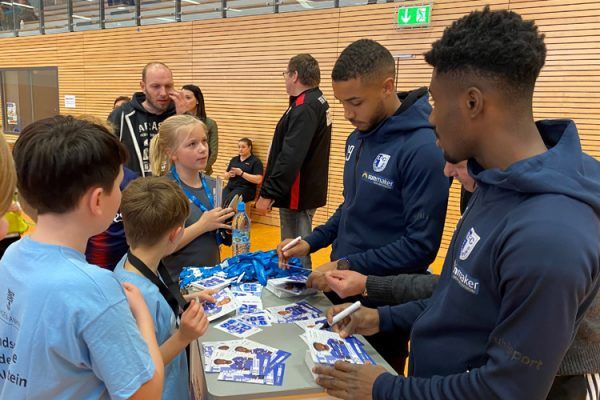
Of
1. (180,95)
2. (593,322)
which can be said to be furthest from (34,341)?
(180,95)

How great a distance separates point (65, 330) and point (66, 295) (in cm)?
8

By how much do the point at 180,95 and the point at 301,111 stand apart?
102 centimetres

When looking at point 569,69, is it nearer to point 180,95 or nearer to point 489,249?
point 180,95

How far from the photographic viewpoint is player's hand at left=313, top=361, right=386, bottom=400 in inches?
48.1

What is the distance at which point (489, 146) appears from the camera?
108 cm

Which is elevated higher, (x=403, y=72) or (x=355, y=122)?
(x=403, y=72)

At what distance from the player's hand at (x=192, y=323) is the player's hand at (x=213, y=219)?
1034mm

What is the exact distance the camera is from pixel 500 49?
100 centimetres

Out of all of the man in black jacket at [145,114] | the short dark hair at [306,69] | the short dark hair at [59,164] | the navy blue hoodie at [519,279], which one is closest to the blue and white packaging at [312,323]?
the navy blue hoodie at [519,279]

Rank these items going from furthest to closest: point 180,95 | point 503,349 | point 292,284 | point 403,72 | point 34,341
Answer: point 403,72, point 180,95, point 292,284, point 34,341, point 503,349

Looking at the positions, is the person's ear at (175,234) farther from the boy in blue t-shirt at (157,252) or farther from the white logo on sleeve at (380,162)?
the white logo on sleeve at (380,162)

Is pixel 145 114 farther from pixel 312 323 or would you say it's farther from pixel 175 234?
pixel 312 323

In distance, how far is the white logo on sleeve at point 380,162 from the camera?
1.95m

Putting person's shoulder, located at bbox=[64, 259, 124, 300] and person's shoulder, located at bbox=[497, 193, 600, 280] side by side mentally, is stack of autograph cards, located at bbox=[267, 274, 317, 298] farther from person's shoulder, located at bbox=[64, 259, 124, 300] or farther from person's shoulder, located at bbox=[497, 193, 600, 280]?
person's shoulder, located at bbox=[497, 193, 600, 280]
